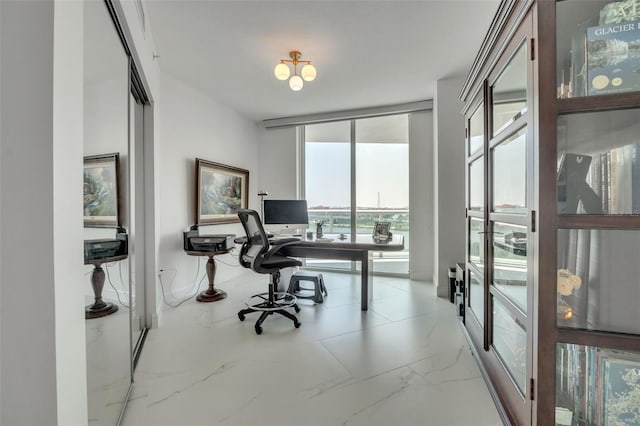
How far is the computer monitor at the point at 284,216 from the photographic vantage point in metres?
3.78

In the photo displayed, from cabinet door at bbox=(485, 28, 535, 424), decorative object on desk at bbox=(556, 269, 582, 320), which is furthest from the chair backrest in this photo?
decorative object on desk at bbox=(556, 269, 582, 320)

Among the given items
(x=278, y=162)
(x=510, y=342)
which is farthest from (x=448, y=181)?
(x=278, y=162)

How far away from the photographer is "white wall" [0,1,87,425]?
690mm

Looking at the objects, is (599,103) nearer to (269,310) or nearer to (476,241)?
(476,241)

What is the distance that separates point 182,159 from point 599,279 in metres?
3.79

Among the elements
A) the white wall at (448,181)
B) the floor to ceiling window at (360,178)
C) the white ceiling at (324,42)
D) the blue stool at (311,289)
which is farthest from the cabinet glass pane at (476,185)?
the floor to ceiling window at (360,178)

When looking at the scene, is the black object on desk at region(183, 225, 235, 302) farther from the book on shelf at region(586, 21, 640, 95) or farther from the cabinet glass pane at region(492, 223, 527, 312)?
the book on shelf at region(586, 21, 640, 95)

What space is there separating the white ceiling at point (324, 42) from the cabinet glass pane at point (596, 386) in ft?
7.97

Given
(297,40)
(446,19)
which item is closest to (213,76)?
(297,40)

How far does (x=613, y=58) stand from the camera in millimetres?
1025

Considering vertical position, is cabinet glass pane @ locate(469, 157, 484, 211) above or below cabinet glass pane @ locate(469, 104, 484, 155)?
below

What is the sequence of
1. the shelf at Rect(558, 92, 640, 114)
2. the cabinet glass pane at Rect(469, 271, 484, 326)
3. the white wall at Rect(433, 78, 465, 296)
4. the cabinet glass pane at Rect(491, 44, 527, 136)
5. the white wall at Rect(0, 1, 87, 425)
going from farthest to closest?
the white wall at Rect(433, 78, 465, 296) → the cabinet glass pane at Rect(469, 271, 484, 326) → the cabinet glass pane at Rect(491, 44, 527, 136) → the shelf at Rect(558, 92, 640, 114) → the white wall at Rect(0, 1, 87, 425)

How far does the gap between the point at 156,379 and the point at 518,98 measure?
262 centimetres

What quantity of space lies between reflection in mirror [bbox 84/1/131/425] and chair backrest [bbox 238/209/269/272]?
112 cm
